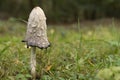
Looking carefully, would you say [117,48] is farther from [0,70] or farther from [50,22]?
[50,22]

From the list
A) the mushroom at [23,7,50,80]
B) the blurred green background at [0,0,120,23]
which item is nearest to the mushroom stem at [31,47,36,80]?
the mushroom at [23,7,50,80]

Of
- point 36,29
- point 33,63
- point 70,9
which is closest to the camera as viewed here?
point 36,29

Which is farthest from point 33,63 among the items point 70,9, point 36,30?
point 70,9

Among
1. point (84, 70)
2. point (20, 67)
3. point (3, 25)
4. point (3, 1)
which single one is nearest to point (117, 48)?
point (84, 70)

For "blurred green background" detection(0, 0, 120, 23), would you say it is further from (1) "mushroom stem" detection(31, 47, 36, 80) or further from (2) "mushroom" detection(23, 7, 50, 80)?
(2) "mushroom" detection(23, 7, 50, 80)

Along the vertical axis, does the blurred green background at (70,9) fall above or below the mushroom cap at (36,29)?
above

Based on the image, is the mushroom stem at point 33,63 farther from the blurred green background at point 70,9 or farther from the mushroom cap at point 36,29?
the blurred green background at point 70,9

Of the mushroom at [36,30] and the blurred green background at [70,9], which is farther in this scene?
the blurred green background at [70,9]

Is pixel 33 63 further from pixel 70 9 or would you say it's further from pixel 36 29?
pixel 70 9

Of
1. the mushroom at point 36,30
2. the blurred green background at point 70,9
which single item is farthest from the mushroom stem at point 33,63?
the blurred green background at point 70,9

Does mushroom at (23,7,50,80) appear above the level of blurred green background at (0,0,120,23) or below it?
below

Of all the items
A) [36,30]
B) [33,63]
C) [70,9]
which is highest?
[70,9]

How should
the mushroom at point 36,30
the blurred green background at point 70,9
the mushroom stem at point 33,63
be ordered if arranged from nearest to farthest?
the mushroom at point 36,30
the mushroom stem at point 33,63
the blurred green background at point 70,9
